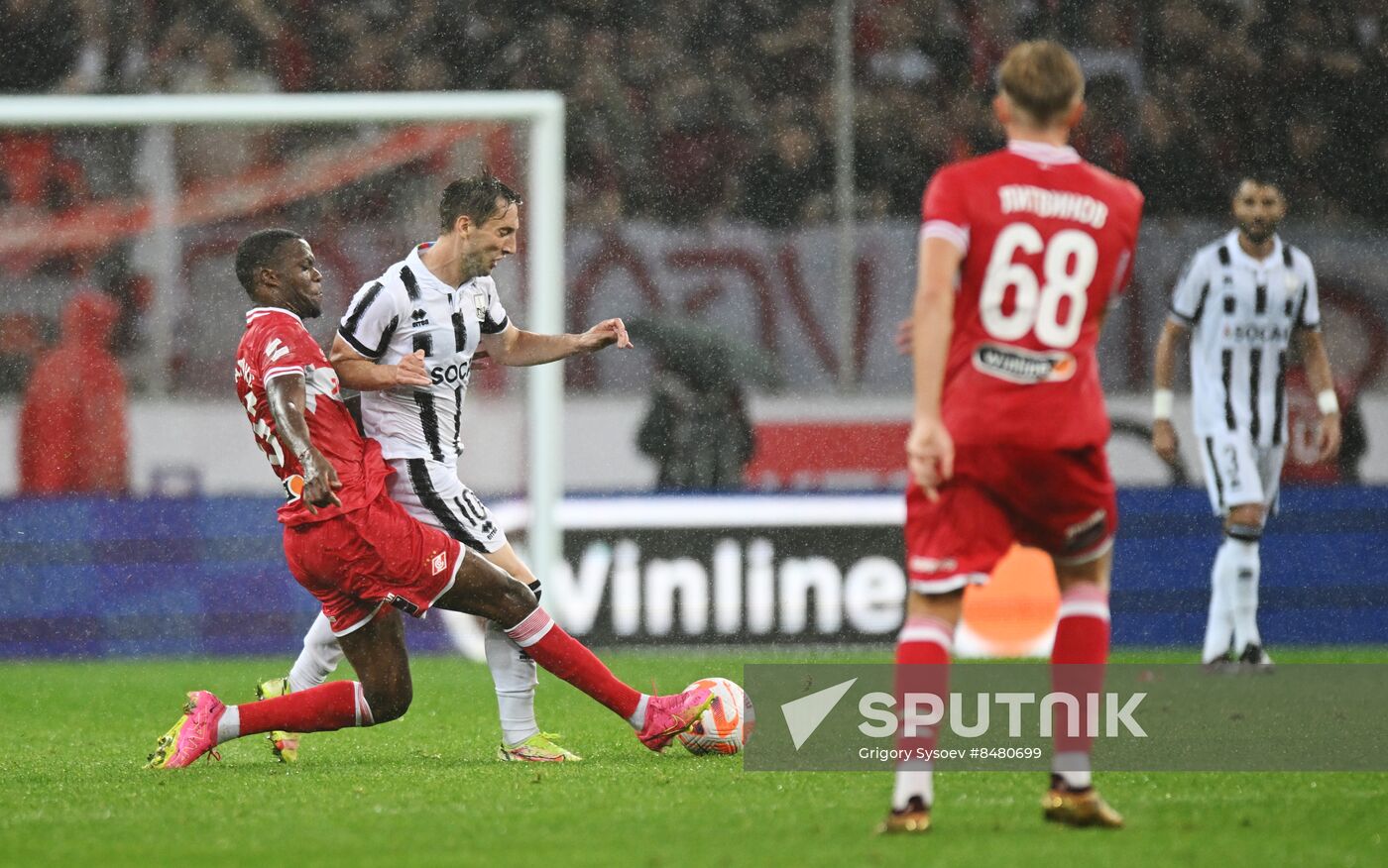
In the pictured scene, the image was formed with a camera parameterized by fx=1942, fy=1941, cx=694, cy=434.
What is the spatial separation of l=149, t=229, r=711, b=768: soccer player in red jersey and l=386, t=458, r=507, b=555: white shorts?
95 mm

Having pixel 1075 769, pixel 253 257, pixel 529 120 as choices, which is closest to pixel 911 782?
pixel 1075 769

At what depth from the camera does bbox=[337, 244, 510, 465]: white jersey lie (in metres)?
6.05

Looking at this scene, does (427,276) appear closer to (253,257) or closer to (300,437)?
(253,257)

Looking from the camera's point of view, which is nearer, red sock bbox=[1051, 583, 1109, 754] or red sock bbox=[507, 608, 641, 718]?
red sock bbox=[1051, 583, 1109, 754]

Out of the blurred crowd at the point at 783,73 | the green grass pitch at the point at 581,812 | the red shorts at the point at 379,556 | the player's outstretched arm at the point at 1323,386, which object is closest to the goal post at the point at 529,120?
the blurred crowd at the point at 783,73

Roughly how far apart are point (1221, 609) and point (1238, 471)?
649 mm

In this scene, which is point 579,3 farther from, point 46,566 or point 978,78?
point 46,566

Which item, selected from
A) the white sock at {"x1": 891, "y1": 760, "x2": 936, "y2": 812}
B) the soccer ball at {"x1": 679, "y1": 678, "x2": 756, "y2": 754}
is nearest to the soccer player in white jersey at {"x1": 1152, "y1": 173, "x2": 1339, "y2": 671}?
the soccer ball at {"x1": 679, "y1": 678, "x2": 756, "y2": 754}

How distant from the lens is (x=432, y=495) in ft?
20.1

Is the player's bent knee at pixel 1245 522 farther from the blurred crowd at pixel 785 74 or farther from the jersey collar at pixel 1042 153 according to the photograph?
the jersey collar at pixel 1042 153

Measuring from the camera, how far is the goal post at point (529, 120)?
1024 cm

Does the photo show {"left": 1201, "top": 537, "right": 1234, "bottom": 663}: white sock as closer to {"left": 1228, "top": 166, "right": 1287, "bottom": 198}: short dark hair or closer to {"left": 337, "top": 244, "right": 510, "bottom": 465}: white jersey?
{"left": 337, "top": 244, "right": 510, "bottom": 465}: white jersey

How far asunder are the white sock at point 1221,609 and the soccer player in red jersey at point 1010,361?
4.82 metres

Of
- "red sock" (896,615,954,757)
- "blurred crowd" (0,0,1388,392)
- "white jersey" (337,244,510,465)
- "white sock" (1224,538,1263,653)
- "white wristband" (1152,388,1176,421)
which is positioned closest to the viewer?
"red sock" (896,615,954,757)
